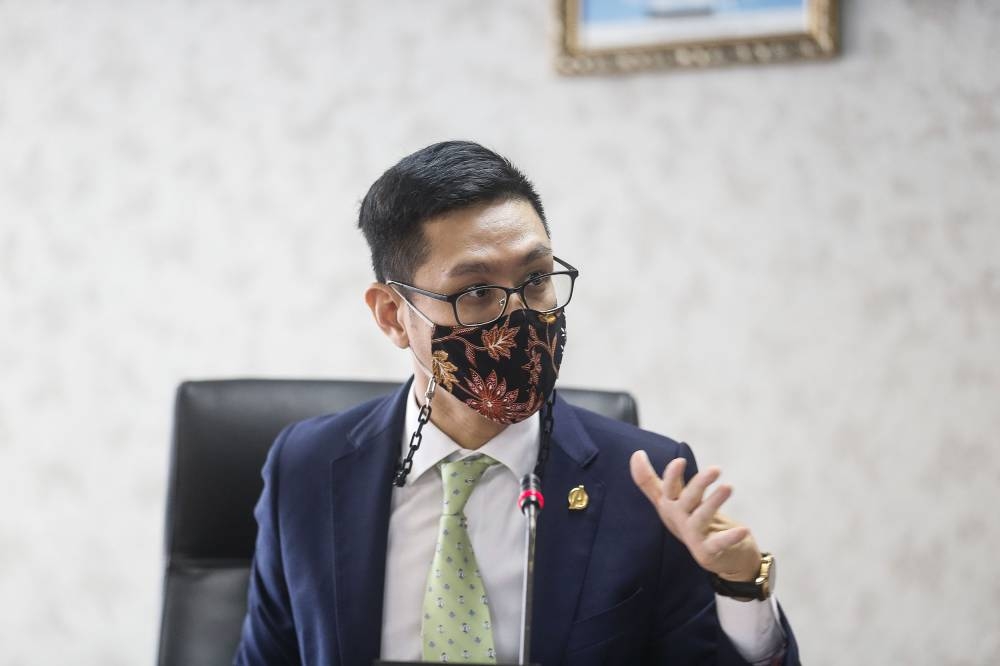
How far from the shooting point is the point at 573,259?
2.09 m

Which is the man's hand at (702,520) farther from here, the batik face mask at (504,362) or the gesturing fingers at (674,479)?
the batik face mask at (504,362)

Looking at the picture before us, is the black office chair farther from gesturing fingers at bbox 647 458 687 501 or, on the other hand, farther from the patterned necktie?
gesturing fingers at bbox 647 458 687 501

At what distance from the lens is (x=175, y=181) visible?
228 cm

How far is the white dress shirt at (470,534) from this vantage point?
1.25 meters

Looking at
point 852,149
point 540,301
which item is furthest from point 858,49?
point 540,301

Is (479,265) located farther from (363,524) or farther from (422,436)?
(363,524)

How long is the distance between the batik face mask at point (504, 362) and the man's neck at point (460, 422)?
68 mm

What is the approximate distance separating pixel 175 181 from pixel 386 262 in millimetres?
1138

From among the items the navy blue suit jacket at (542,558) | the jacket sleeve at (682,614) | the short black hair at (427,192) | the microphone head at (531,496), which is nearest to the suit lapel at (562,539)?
the navy blue suit jacket at (542,558)

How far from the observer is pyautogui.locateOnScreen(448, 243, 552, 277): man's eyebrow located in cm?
124

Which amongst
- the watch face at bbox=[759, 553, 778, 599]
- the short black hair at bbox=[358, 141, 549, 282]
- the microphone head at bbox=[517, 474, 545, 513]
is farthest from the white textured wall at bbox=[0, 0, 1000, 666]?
the microphone head at bbox=[517, 474, 545, 513]

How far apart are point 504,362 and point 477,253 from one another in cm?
16

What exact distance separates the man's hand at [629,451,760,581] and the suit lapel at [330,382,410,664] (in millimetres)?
425

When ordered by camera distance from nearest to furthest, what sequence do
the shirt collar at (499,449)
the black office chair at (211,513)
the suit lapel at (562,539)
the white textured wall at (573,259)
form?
the suit lapel at (562,539)
the shirt collar at (499,449)
the black office chair at (211,513)
the white textured wall at (573,259)
